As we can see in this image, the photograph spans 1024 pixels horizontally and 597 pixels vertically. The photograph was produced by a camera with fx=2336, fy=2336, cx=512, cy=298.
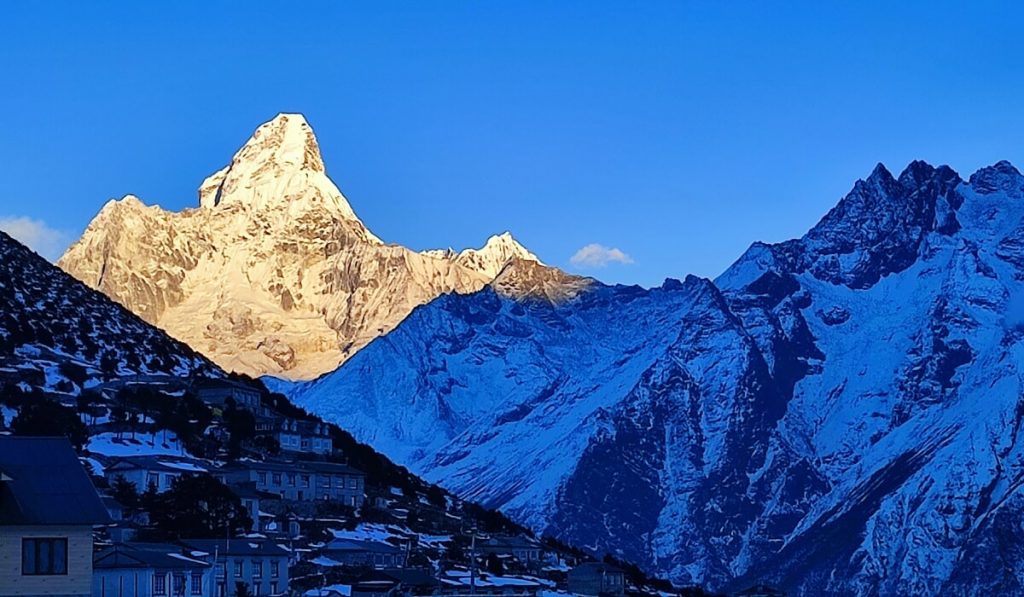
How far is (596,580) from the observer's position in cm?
18788

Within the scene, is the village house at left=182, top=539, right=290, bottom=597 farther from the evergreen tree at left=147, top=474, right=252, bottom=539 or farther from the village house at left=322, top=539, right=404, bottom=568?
the village house at left=322, top=539, right=404, bottom=568

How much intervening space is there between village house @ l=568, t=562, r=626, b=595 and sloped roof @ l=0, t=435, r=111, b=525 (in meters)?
120

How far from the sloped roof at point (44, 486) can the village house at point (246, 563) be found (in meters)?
72.1

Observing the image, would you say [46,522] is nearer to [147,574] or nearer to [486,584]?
[147,574]

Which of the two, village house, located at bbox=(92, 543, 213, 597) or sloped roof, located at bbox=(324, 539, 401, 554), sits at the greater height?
sloped roof, located at bbox=(324, 539, 401, 554)

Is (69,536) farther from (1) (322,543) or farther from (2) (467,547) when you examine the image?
(2) (467,547)

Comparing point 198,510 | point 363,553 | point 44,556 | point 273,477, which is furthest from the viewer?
point 273,477

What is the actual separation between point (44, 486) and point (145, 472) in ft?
372

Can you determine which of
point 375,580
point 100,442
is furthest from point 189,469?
point 375,580

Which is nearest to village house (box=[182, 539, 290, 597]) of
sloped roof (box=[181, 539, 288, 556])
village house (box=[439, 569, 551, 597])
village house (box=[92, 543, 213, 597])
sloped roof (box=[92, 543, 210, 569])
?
sloped roof (box=[181, 539, 288, 556])

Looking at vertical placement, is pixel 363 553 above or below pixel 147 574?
above

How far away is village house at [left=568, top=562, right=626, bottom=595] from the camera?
606 feet

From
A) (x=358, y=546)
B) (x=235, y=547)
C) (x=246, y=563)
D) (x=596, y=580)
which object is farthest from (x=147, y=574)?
(x=596, y=580)

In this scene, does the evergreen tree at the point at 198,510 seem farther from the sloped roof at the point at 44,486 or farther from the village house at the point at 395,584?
the sloped roof at the point at 44,486
